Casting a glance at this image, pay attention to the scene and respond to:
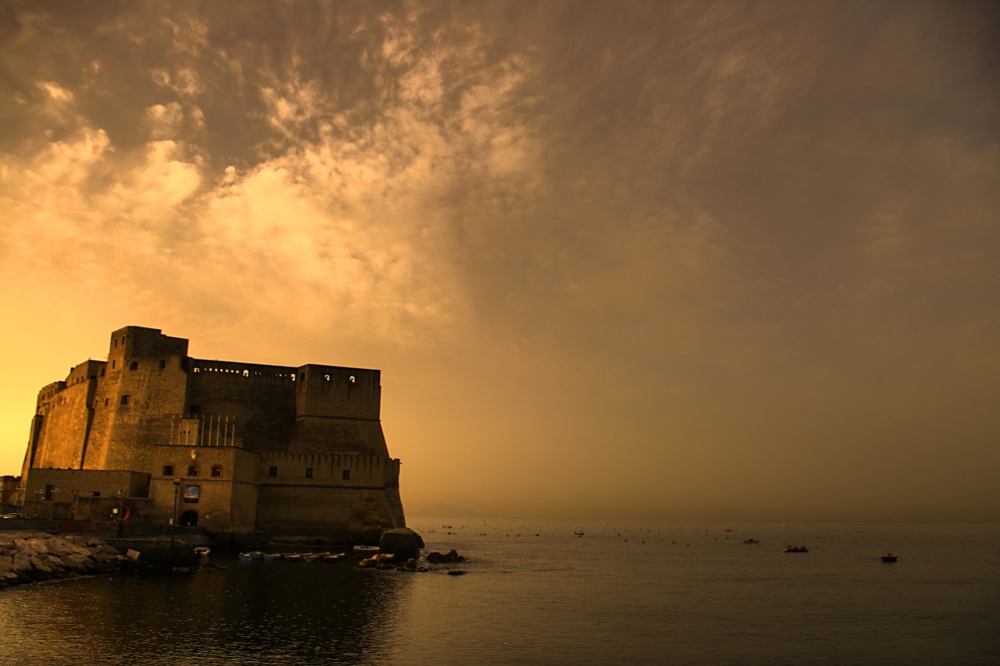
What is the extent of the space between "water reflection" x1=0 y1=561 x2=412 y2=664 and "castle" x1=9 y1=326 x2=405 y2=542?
10197 mm

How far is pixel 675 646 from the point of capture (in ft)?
63.9

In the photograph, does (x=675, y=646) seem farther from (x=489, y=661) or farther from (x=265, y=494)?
(x=265, y=494)

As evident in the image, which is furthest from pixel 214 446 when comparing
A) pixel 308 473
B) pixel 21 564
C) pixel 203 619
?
pixel 203 619

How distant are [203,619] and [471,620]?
7107 millimetres

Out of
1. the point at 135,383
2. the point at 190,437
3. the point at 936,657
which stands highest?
the point at 135,383

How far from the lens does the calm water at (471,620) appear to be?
1683cm

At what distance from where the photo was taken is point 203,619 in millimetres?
19281

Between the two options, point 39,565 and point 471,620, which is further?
point 39,565

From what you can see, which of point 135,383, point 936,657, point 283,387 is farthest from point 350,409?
point 936,657

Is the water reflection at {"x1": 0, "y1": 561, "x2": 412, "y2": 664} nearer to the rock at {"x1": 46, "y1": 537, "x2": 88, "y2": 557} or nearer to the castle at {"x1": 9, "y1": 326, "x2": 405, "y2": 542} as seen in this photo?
the rock at {"x1": 46, "y1": 537, "x2": 88, "y2": 557}

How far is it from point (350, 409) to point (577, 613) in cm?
2511

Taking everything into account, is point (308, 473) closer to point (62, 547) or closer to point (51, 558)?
point (62, 547)

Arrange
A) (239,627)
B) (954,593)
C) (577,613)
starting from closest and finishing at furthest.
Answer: (239,627) < (577,613) < (954,593)

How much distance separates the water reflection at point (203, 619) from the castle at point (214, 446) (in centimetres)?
1020
